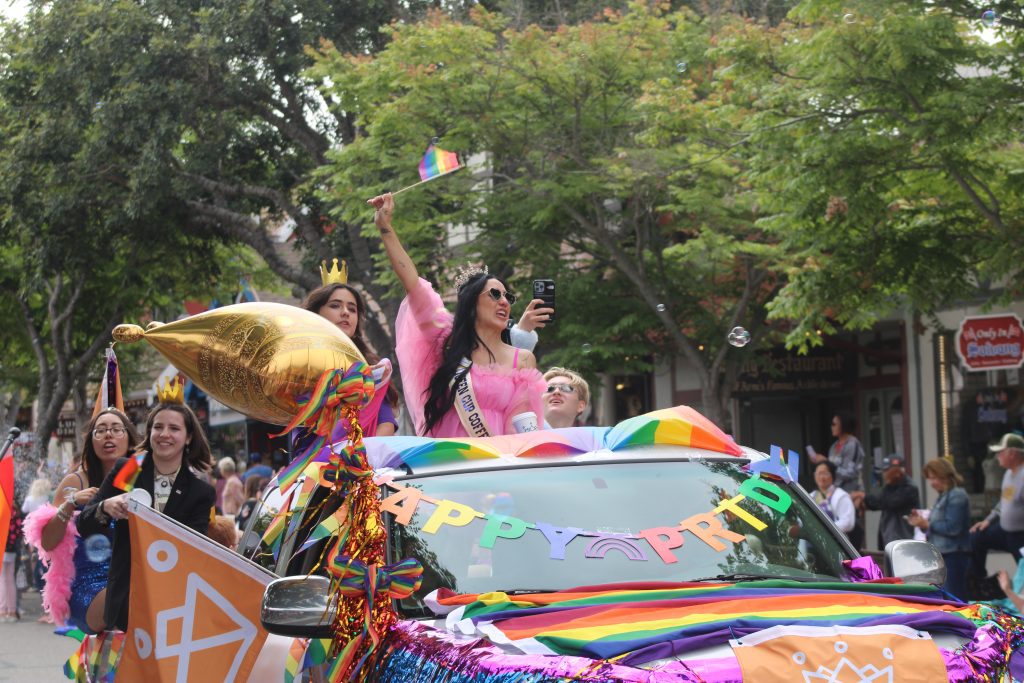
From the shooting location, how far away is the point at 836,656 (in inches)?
134

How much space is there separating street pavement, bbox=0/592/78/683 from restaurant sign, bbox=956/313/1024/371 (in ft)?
37.9

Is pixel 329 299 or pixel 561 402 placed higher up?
pixel 329 299

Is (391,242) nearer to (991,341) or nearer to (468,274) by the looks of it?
(468,274)

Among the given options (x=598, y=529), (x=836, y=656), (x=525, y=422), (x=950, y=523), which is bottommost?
(x=950, y=523)

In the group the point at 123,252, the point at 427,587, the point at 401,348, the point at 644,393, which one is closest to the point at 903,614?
the point at 427,587

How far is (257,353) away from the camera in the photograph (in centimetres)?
508

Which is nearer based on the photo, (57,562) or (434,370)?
(434,370)

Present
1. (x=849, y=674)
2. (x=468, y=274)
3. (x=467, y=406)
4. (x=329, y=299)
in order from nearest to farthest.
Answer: (x=849, y=674) → (x=467, y=406) → (x=329, y=299) → (x=468, y=274)

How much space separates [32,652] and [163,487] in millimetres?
7960

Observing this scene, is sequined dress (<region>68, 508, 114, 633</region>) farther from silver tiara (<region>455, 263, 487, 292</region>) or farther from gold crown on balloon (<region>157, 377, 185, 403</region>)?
silver tiara (<region>455, 263, 487, 292</region>)

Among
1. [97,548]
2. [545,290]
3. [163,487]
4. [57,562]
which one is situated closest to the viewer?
[163,487]

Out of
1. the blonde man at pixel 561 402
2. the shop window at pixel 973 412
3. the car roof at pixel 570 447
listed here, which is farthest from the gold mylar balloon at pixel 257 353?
the shop window at pixel 973 412

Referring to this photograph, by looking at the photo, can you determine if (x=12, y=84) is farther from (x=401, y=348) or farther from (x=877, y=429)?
(x=401, y=348)

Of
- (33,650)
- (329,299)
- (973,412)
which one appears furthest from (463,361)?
(973,412)
